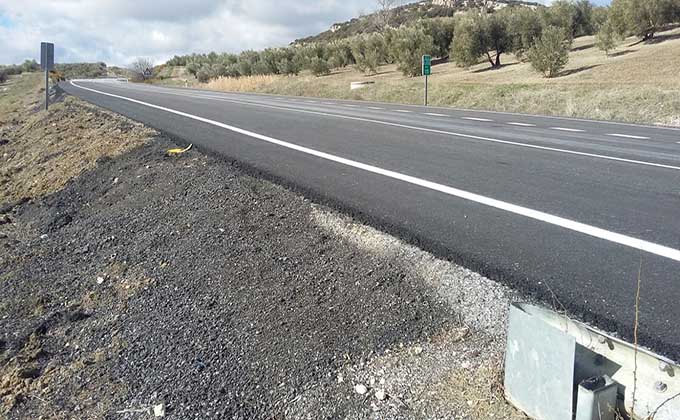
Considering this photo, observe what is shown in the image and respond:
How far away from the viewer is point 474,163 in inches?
324

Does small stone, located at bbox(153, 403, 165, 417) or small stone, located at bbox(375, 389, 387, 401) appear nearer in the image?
small stone, located at bbox(375, 389, 387, 401)

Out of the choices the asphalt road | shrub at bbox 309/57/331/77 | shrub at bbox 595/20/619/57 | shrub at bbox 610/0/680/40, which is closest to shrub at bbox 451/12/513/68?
shrub at bbox 610/0/680/40

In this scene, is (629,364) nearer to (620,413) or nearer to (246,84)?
(620,413)

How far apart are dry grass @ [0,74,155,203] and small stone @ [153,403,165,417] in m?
7.63

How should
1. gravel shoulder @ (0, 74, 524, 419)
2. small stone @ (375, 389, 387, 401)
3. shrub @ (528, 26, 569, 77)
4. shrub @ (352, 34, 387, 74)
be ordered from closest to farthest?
1. small stone @ (375, 389, 387, 401)
2. gravel shoulder @ (0, 74, 524, 419)
3. shrub @ (528, 26, 569, 77)
4. shrub @ (352, 34, 387, 74)

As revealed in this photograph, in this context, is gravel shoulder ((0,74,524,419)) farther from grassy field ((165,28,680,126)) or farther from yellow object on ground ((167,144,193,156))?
grassy field ((165,28,680,126))

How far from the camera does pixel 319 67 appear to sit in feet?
186

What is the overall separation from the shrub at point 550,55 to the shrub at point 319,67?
1139 inches

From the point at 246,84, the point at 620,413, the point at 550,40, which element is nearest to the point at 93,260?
the point at 620,413

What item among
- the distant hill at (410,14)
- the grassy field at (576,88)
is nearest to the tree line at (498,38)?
the grassy field at (576,88)

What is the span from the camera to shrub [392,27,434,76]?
4356 centimetres

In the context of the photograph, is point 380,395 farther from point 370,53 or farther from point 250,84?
point 370,53

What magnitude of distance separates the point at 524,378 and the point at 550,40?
3255 centimetres

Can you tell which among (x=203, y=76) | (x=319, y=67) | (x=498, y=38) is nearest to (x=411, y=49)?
(x=498, y=38)
